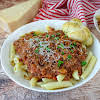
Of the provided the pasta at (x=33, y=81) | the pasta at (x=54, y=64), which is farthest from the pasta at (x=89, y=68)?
the pasta at (x=33, y=81)

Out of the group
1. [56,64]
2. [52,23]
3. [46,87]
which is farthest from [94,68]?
[52,23]

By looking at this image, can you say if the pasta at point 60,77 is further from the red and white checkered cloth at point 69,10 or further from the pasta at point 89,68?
the red and white checkered cloth at point 69,10

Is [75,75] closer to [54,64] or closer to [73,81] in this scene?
[73,81]

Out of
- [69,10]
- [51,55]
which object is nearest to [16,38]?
[51,55]

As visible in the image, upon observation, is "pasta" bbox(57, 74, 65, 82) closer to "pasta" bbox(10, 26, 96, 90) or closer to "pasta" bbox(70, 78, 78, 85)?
"pasta" bbox(10, 26, 96, 90)

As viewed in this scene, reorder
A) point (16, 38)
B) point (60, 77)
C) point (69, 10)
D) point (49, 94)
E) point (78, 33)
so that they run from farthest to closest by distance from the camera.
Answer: point (69, 10), point (16, 38), point (78, 33), point (49, 94), point (60, 77)

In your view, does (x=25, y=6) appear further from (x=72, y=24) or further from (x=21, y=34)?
(x=72, y=24)
